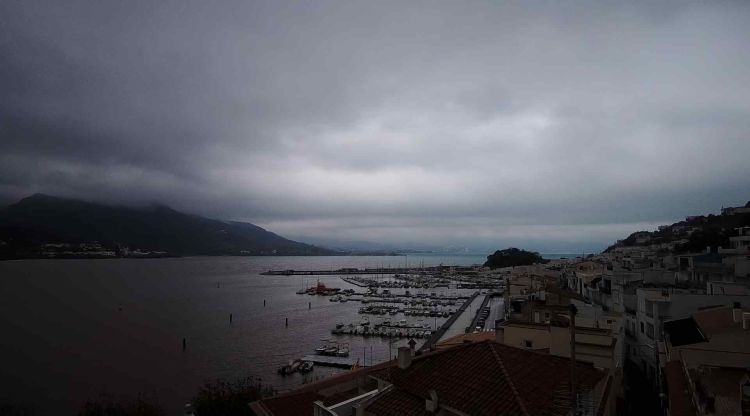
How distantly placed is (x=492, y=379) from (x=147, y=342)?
151 ft

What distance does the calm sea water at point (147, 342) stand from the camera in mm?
31188

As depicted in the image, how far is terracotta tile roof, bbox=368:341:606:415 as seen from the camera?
8.29m

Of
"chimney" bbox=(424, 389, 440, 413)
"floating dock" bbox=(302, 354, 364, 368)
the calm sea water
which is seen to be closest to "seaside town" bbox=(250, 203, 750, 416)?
"chimney" bbox=(424, 389, 440, 413)

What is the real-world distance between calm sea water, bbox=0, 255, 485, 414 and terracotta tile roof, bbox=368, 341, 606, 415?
22.6m

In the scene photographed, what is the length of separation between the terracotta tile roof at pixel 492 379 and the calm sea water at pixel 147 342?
891 inches

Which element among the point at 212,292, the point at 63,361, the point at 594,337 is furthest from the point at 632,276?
the point at 212,292

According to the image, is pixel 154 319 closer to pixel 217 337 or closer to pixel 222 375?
pixel 217 337

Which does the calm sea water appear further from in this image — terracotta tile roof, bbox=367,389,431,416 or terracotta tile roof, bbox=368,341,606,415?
terracotta tile roof, bbox=368,341,606,415

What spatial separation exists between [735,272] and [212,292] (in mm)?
87687

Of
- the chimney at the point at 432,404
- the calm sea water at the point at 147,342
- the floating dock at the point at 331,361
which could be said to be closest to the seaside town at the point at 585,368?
the chimney at the point at 432,404

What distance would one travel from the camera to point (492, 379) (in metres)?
9.05

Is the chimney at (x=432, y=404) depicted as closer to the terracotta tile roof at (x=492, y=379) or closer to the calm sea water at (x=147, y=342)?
the terracotta tile roof at (x=492, y=379)

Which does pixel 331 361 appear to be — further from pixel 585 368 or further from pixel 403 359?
pixel 585 368

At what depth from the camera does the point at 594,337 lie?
54.7 ft
